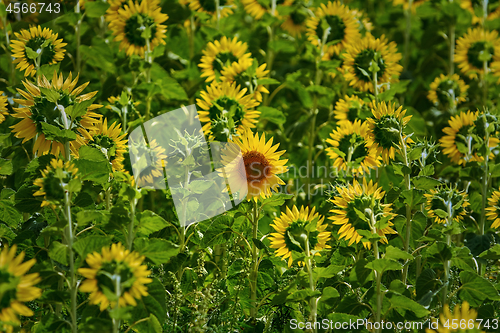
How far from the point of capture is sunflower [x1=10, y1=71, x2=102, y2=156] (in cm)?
110

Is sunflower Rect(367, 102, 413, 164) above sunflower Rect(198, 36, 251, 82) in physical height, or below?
below

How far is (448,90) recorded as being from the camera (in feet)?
6.41

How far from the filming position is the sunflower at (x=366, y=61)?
1.66 m

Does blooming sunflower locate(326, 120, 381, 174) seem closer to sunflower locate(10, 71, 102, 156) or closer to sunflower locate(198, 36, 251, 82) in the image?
sunflower locate(198, 36, 251, 82)

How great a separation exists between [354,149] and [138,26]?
2.86ft

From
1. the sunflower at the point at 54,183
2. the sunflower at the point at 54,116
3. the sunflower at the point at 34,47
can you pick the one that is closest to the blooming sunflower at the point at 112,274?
the sunflower at the point at 54,183

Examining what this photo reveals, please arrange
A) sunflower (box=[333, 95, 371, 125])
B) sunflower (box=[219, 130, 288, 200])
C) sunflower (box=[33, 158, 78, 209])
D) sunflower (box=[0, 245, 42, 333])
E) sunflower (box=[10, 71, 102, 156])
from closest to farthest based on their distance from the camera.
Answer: sunflower (box=[0, 245, 42, 333]), sunflower (box=[33, 158, 78, 209]), sunflower (box=[10, 71, 102, 156]), sunflower (box=[219, 130, 288, 200]), sunflower (box=[333, 95, 371, 125])

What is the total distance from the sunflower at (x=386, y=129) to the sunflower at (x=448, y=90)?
0.71 m

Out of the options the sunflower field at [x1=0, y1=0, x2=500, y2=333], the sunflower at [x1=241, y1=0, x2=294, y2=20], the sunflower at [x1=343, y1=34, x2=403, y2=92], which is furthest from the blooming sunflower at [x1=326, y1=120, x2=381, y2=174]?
the sunflower at [x1=241, y1=0, x2=294, y2=20]

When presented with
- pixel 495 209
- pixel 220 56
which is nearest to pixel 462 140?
pixel 495 209

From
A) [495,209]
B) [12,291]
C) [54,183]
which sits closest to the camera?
[12,291]

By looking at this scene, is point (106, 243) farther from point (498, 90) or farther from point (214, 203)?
point (498, 90)

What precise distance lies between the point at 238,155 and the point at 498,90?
1.61 meters

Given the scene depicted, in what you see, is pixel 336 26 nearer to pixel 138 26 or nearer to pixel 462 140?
pixel 462 140
